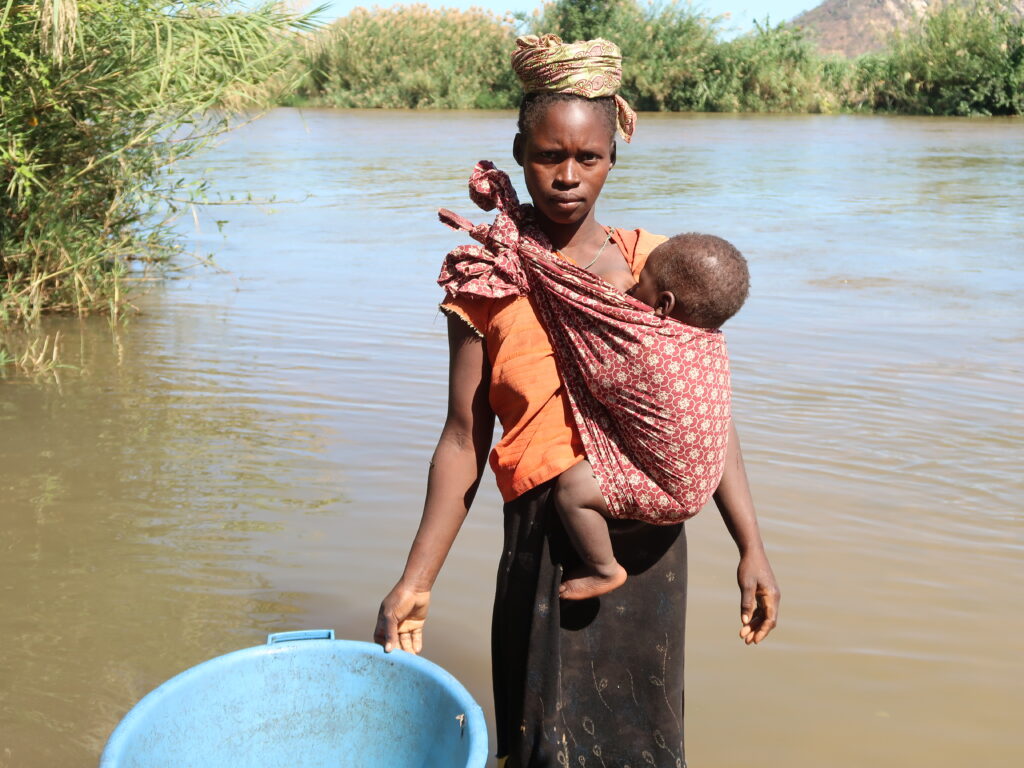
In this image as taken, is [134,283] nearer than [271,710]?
No

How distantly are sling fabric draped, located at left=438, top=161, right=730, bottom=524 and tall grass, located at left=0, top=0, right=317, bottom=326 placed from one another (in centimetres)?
340

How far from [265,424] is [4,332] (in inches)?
80.2

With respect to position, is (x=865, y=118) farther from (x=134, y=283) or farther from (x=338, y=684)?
(x=338, y=684)

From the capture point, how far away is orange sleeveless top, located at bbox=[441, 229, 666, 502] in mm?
1728

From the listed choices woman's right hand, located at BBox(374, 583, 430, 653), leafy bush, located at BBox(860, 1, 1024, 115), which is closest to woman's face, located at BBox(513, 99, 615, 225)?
woman's right hand, located at BBox(374, 583, 430, 653)

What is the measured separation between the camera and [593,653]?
73.6 inches

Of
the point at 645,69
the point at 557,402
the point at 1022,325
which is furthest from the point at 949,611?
the point at 645,69

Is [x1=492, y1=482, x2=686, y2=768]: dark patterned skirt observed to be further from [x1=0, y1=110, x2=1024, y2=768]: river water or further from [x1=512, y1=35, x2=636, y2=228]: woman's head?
[x1=0, y1=110, x2=1024, y2=768]: river water

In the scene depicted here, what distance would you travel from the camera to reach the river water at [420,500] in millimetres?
2777

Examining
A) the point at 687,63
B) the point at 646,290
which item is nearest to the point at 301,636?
the point at 646,290

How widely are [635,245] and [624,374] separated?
0.92 feet

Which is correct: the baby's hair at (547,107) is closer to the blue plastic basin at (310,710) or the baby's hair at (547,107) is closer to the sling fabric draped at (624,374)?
the sling fabric draped at (624,374)

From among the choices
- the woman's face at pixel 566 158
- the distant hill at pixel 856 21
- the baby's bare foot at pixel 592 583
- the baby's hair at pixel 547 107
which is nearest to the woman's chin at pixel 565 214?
the woman's face at pixel 566 158

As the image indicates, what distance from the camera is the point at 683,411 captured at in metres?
1.70
